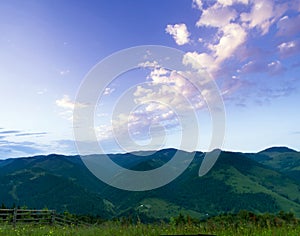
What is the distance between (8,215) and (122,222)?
18027 millimetres

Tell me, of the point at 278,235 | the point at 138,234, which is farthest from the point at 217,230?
the point at 138,234

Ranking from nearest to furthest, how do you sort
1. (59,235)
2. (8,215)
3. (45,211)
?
(59,235)
(8,215)
(45,211)

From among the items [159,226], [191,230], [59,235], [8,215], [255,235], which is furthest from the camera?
[8,215]

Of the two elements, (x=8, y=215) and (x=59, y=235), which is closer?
(x=59, y=235)

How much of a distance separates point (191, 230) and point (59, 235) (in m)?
5.25

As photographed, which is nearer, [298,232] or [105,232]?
[298,232]

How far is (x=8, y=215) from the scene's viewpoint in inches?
1057

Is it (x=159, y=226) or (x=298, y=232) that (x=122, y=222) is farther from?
(x=298, y=232)

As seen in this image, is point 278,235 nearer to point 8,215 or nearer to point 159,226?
point 159,226

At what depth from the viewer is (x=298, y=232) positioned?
9859mm

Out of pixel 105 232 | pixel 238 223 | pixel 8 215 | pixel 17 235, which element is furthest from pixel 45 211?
pixel 238 223

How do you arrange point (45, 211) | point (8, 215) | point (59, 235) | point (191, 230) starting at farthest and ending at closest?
point (45, 211), point (8, 215), point (59, 235), point (191, 230)

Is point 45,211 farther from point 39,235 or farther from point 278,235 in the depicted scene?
point 278,235

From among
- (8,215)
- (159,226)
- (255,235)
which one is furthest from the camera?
(8,215)
